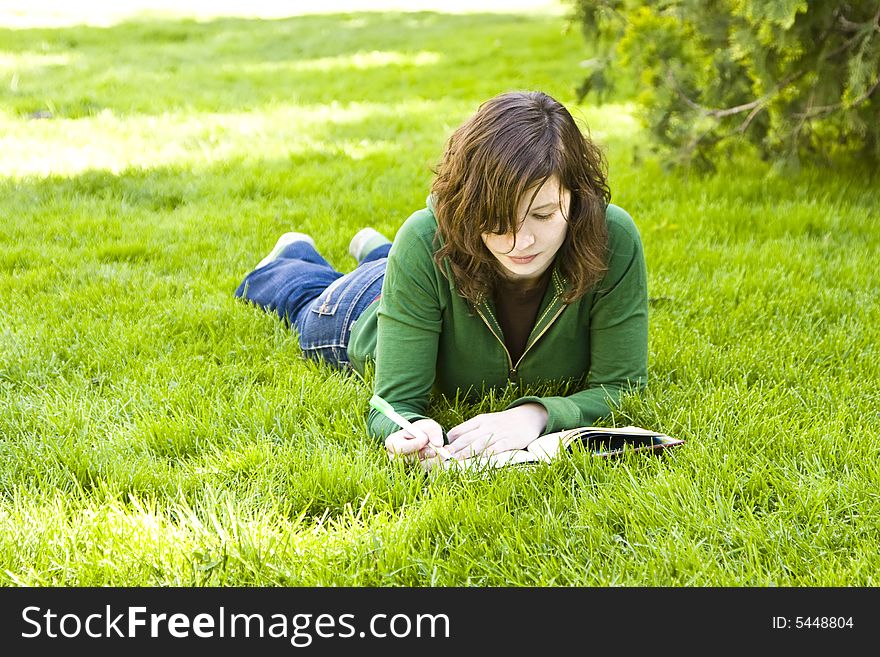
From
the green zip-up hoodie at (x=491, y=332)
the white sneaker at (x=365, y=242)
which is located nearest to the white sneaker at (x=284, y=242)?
the white sneaker at (x=365, y=242)

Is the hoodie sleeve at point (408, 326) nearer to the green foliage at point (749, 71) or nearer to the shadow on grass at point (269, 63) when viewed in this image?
the green foliage at point (749, 71)

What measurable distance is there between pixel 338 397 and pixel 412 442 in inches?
21.8

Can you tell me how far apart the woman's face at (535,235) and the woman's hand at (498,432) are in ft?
1.49

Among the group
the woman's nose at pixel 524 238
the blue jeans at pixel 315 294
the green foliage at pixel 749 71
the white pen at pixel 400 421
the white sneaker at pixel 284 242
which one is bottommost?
the white pen at pixel 400 421

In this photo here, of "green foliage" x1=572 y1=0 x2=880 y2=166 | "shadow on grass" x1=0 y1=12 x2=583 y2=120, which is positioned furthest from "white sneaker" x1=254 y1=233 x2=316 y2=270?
"shadow on grass" x1=0 y1=12 x2=583 y2=120

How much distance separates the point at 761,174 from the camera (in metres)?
5.50

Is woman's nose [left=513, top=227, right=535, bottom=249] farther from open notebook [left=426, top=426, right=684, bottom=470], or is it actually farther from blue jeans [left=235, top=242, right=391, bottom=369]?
blue jeans [left=235, top=242, right=391, bottom=369]

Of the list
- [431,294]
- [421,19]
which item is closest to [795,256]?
[431,294]

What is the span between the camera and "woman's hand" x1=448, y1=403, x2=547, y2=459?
8.30 ft

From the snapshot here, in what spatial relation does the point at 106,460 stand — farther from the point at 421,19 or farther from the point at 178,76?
the point at 421,19

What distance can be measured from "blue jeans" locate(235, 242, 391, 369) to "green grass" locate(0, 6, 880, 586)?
0.13m

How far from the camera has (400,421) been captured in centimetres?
255

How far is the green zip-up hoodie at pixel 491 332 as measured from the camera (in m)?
2.64
